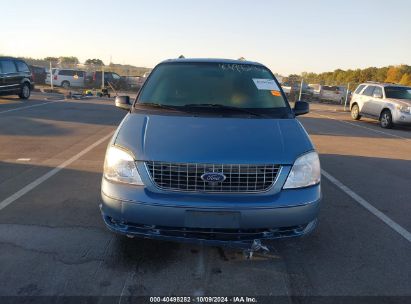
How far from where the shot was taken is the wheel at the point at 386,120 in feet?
50.3

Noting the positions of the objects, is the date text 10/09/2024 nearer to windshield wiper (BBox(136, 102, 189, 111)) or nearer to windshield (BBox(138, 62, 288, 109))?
windshield wiper (BBox(136, 102, 189, 111))

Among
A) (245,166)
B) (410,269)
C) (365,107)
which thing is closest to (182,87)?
(245,166)

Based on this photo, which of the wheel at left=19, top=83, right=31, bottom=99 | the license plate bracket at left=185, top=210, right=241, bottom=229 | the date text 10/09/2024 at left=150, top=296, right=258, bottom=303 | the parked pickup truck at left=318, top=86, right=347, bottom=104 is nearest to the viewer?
the date text 10/09/2024 at left=150, top=296, right=258, bottom=303

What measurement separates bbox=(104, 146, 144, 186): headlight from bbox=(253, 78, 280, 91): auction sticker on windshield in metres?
2.02

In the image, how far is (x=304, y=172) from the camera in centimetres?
338

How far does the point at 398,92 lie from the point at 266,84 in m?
13.3

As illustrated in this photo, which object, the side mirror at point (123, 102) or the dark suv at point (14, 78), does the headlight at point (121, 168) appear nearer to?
the side mirror at point (123, 102)

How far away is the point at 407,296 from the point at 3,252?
11.0ft

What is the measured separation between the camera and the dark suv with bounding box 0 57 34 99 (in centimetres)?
1697

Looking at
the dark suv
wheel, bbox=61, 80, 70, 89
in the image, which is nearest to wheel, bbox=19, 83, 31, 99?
the dark suv

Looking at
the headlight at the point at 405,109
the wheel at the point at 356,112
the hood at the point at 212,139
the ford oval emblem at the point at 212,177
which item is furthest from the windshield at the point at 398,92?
the ford oval emblem at the point at 212,177

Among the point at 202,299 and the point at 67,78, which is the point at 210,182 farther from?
the point at 67,78

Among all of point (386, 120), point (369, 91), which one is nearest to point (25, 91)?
point (369, 91)

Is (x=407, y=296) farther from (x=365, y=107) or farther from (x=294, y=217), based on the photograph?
(x=365, y=107)
